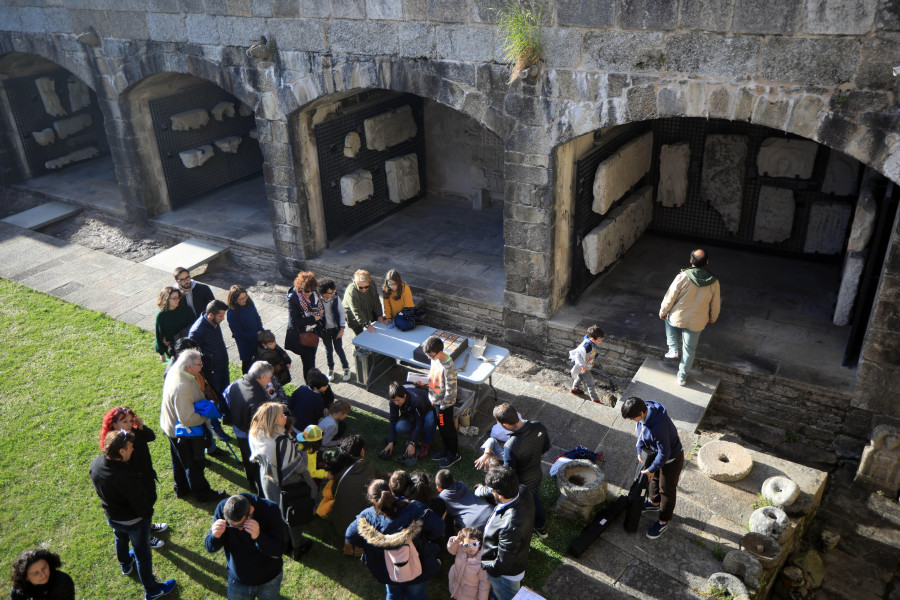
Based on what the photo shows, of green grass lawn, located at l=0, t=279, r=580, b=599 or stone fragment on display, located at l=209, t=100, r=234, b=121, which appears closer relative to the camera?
green grass lawn, located at l=0, t=279, r=580, b=599

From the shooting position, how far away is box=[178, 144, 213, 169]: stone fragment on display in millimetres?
12414

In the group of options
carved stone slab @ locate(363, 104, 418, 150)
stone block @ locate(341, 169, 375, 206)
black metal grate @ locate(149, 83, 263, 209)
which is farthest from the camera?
black metal grate @ locate(149, 83, 263, 209)

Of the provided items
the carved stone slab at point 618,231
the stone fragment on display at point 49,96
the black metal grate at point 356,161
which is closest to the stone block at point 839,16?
the carved stone slab at point 618,231

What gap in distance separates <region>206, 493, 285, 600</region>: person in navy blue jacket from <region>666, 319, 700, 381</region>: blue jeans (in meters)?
4.51

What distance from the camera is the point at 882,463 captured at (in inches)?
268

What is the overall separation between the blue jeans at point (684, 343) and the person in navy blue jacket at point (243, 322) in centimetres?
423

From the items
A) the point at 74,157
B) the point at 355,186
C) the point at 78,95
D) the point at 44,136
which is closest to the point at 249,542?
the point at 355,186

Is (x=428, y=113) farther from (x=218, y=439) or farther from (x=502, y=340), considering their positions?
(x=218, y=439)

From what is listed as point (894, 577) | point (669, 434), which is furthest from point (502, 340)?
point (894, 577)

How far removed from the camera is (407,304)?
8.17 meters

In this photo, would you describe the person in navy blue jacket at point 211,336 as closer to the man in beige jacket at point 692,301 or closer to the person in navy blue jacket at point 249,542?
the person in navy blue jacket at point 249,542

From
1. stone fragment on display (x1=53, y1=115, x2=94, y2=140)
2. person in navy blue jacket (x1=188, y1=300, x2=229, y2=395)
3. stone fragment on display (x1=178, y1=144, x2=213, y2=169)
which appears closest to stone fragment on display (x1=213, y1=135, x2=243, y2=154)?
stone fragment on display (x1=178, y1=144, x2=213, y2=169)

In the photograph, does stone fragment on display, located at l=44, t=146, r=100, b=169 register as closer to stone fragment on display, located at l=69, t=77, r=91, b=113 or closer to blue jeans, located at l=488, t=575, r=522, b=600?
stone fragment on display, located at l=69, t=77, r=91, b=113

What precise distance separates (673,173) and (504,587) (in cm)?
702
